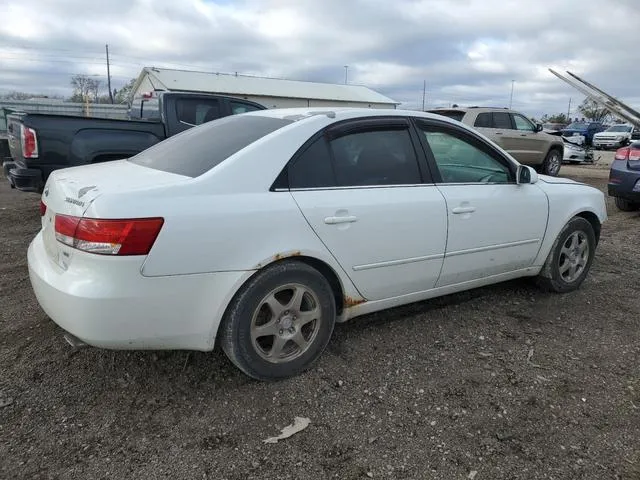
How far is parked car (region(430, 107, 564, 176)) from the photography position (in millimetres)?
13320

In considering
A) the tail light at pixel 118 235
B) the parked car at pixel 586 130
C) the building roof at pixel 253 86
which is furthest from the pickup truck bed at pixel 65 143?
the parked car at pixel 586 130

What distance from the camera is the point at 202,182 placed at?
8.99ft

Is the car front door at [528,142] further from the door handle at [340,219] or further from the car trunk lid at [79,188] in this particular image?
the car trunk lid at [79,188]

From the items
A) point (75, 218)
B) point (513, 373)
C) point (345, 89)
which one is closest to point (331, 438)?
point (513, 373)

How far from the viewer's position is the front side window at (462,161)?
147 inches

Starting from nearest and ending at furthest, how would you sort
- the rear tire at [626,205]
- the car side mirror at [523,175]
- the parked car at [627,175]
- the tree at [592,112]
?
the car side mirror at [523,175]
the parked car at [627,175]
the rear tire at [626,205]
the tree at [592,112]

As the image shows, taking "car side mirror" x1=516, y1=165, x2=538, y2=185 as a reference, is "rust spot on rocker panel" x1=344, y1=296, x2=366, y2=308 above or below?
below

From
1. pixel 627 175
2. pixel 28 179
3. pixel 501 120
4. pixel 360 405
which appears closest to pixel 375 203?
pixel 360 405

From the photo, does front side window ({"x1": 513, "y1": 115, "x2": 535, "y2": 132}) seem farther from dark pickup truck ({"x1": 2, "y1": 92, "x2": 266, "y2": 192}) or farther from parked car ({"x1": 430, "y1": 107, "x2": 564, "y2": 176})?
dark pickup truck ({"x1": 2, "y1": 92, "x2": 266, "y2": 192})

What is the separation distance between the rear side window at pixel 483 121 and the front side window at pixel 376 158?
1062 cm

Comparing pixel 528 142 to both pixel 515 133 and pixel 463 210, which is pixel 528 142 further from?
pixel 463 210

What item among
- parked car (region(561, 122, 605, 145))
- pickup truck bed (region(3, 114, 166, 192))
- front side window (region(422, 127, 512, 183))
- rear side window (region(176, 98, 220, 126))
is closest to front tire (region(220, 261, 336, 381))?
front side window (region(422, 127, 512, 183))

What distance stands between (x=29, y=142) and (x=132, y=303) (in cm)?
449

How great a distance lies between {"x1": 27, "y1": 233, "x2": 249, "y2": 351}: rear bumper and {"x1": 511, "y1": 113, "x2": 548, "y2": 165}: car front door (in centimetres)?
1299
